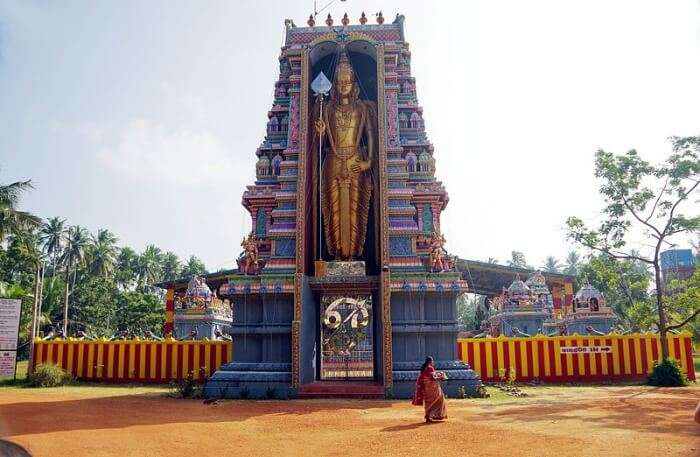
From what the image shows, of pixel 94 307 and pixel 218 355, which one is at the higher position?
pixel 94 307

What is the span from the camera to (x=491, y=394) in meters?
14.5

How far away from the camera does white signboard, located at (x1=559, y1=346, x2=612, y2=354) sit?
17959mm

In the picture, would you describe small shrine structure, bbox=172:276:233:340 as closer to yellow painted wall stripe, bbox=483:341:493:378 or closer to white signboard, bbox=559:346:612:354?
yellow painted wall stripe, bbox=483:341:493:378

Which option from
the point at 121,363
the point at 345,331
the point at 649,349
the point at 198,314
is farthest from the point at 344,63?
the point at 198,314

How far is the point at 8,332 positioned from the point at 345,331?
11.4 meters

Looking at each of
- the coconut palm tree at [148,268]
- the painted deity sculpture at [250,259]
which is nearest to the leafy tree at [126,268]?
the coconut palm tree at [148,268]

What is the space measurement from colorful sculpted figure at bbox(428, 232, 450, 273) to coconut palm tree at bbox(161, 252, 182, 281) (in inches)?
2376

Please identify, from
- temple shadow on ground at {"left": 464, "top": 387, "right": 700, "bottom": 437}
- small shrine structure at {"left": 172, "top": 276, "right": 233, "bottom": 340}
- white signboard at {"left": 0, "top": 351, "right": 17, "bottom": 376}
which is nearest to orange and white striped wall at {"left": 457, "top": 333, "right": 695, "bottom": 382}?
temple shadow on ground at {"left": 464, "top": 387, "right": 700, "bottom": 437}

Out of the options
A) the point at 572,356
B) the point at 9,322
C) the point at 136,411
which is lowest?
the point at 136,411

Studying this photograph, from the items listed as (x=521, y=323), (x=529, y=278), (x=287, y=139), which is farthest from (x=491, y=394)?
(x=529, y=278)

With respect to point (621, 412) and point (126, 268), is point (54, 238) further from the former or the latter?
point (621, 412)

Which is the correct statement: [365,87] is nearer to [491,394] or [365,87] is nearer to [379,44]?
[379,44]

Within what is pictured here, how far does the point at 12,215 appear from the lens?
19531 mm

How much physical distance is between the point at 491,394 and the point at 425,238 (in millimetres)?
4592
